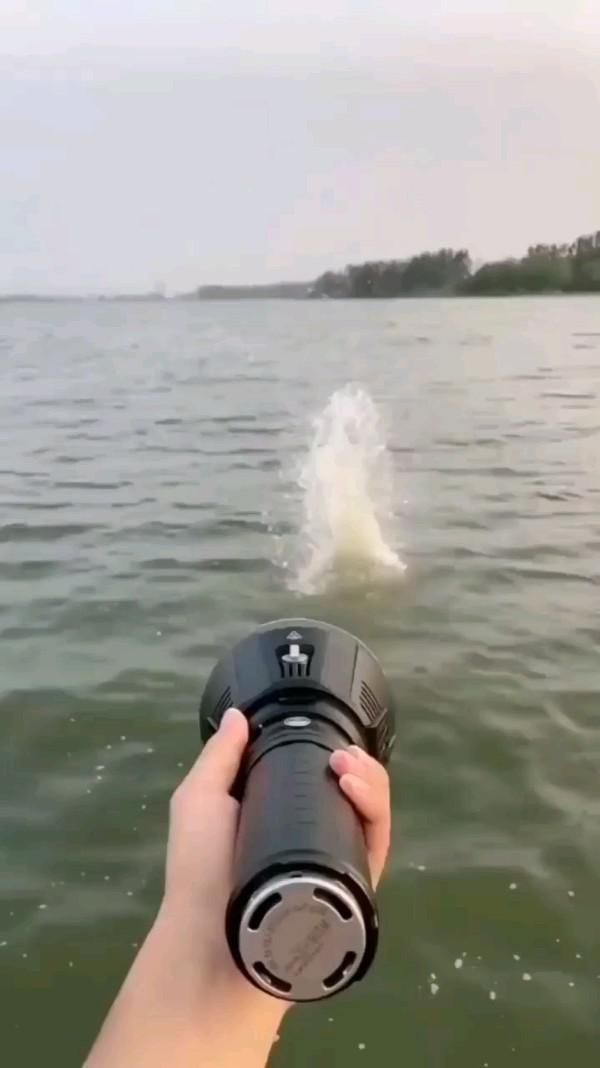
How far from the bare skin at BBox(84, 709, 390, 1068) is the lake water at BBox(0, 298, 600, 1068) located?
133cm

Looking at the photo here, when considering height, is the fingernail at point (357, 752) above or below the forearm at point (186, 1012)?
above

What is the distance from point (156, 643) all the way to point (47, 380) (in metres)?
8.62

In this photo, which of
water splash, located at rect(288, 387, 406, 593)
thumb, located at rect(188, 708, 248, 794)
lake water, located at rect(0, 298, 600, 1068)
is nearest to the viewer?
thumb, located at rect(188, 708, 248, 794)

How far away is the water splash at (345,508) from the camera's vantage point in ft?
15.3

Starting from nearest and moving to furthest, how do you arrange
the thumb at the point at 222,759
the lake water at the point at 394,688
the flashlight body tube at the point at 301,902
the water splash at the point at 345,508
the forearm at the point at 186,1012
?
1. the flashlight body tube at the point at 301,902
2. the forearm at the point at 186,1012
3. the thumb at the point at 222,759
4. the lake water at the point at 394,688
5. the water splash at the point at 345,508

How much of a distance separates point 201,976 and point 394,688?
2.65 m

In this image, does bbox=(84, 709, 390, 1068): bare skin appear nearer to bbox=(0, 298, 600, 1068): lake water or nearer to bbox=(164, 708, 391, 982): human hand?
bbox=(164, 708, 391, 982): human hand

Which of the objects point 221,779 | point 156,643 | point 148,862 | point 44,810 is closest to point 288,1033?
point 148,862

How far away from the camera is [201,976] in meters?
0.91

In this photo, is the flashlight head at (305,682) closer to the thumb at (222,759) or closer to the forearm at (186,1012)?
the thumb at (222,759)

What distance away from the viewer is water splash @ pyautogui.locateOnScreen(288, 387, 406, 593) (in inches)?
183

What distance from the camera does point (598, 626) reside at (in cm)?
408

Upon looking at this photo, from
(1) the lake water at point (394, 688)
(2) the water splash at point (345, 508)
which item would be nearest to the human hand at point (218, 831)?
(1) the lake water at point (394, 688)

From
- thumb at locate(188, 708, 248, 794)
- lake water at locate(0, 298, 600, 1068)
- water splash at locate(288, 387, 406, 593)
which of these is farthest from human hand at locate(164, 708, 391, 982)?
water splash at locate(288, 387, 406, 593)
